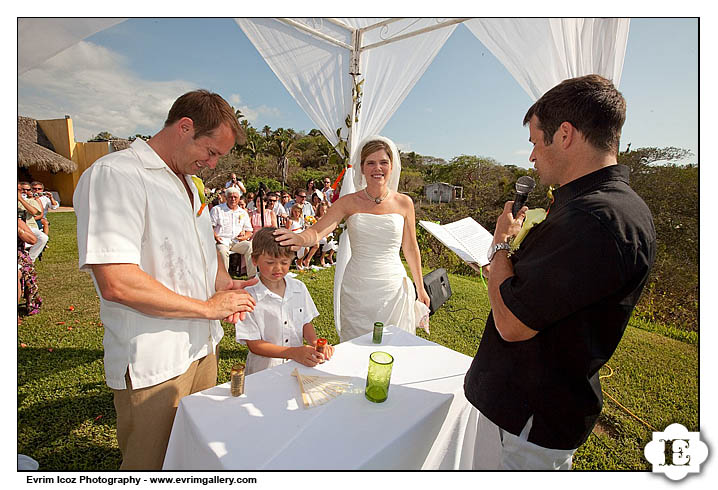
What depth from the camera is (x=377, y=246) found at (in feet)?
10.3

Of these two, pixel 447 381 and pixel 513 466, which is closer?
pixel 513 466

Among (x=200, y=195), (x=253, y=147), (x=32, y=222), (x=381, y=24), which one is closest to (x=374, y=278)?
(x=200, y=195)

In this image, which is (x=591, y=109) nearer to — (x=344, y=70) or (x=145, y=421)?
(x=145, y=421)

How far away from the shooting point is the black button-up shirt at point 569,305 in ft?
3.57

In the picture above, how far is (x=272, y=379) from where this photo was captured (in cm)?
Result: 169

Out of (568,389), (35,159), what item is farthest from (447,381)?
(35,159)

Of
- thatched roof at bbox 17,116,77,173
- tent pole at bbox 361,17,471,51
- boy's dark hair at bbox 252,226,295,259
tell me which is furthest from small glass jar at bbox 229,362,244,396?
thatched roof at bbox 17,116,77,173

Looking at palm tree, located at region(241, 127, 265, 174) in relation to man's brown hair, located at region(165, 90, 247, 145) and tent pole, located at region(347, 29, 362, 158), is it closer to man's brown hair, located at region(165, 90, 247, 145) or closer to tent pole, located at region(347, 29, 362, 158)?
tent pole, located at region(347, 29, 362, 158)

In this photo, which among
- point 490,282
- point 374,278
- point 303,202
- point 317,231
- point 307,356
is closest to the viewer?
point 490,282

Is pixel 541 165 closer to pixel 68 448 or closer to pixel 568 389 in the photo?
pixel 568 389

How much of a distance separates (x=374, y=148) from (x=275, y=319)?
5.54 ft

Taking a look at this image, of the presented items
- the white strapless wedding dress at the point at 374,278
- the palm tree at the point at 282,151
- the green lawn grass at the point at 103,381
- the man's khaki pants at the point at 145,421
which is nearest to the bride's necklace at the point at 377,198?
the white strapless wedding dress at the point at 374,278

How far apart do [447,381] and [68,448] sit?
2.81 meters

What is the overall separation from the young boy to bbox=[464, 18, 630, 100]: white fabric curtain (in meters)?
2.34
